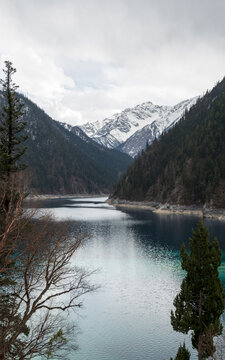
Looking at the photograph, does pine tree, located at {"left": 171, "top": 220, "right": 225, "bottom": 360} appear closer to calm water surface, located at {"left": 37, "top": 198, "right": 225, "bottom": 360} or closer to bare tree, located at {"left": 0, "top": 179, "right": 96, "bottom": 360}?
calm water surface, located at {"left": 37, "top": 198, "right": 225, "bottom": 360}

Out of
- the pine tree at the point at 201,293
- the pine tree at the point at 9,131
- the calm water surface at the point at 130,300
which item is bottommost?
the calm water surface at the point at 130,300

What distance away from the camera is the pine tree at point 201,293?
2545cm

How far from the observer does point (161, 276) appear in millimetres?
55062

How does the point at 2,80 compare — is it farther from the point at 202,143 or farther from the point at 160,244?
the point at 202,143

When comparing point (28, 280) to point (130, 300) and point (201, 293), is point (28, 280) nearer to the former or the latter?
point (201, 293)

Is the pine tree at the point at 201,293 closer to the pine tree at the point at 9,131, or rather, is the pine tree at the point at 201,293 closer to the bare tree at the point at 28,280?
the bare tree at the point at 28,280

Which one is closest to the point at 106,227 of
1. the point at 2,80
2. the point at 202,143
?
the point at 2,80

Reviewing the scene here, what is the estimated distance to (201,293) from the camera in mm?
25953

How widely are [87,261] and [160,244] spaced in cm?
2699

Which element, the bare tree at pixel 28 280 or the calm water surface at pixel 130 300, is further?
the calm water surface at pixel 130 300

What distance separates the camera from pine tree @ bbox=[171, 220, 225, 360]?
2545 centimetres

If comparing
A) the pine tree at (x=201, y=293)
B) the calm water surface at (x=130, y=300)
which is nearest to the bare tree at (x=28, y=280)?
the calm water surface at (x=130, y=300)

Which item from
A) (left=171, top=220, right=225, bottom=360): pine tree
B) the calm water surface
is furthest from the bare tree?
(left=171, top=220, right=225, bottom=360): pine tree

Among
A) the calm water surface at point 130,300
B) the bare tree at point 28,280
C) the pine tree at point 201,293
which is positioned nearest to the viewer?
the bare tree at point 28,280
